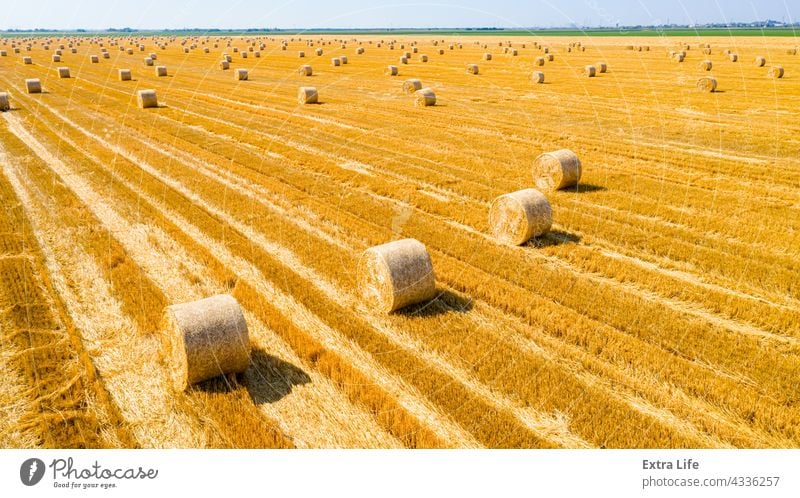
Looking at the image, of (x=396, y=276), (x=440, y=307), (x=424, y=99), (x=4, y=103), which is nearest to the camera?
(x=396, y=276)

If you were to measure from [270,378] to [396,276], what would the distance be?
2.93 m

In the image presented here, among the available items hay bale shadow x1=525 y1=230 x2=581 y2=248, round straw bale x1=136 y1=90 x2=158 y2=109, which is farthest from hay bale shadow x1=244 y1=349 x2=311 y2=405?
round straw bale x1=136 y1=90 x2=158 y2=109

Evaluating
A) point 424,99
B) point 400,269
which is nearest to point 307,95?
point 424,99

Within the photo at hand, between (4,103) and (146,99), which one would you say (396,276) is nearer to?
(146,99)

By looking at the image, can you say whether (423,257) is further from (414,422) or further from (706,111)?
(706,111)

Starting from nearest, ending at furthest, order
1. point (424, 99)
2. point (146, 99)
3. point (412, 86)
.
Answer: point (146, 99) < point (424, 99) < point (412, 86)

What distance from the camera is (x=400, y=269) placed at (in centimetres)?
1016

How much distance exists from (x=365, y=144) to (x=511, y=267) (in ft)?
41.6

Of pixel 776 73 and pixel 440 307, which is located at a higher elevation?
pixel 776 73

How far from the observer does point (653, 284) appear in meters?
11.2

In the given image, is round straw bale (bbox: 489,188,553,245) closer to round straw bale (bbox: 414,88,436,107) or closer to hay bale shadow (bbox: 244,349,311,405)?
hay bale shadow (bbox: 244,349,311,405)
